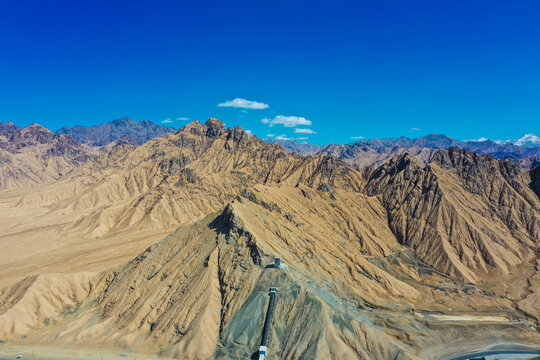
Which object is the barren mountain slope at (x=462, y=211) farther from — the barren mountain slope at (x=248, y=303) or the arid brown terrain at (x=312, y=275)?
the barren mountain slope at (x=248, y=303)

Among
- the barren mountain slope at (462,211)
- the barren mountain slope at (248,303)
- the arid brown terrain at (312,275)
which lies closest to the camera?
the barren mountain slope at (248,303)

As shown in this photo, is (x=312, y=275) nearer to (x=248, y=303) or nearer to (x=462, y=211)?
(x=248, y=303)

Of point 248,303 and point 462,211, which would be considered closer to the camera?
point 248,303

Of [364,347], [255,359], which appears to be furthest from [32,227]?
[364,347]

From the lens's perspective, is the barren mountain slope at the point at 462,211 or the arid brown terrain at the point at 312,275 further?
the barren mountain slope at the point at 462,211

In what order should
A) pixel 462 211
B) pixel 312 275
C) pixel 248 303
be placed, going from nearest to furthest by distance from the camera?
pixel 248 303, pixel 312 275, pixel 462 211

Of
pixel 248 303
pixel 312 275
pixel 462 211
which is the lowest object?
pixel 248 303

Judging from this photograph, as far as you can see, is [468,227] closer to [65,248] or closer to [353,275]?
[353,275]

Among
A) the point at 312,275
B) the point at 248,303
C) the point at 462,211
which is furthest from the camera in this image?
the point at 462,211

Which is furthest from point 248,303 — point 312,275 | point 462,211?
point 462,211

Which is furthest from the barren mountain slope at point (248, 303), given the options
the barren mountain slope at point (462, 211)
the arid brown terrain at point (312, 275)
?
the barren mountain slope at point (462, 211)
